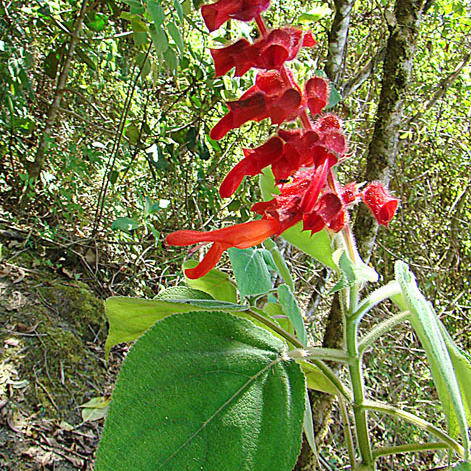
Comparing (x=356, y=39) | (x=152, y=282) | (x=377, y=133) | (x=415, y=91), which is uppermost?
(x=356, y=39)

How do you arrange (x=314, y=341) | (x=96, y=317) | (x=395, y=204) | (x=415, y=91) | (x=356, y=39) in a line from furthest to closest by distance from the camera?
(x=356, y=39), (x=415, y=91), (x=314, y=341), (x=96, y=317), (x=395, y=204)

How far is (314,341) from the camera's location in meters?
1.55

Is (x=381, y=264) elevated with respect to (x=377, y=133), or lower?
lower

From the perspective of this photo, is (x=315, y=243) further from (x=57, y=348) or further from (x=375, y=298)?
(x=57, y=348)

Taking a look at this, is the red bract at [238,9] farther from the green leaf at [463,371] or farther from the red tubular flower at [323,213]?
the green leaf at [463,371]

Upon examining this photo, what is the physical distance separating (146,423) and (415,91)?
1867mm

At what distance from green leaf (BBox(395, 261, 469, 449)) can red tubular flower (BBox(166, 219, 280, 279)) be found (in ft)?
0.36

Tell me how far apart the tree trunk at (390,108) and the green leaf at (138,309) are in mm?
560

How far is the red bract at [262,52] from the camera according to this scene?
0.33 m

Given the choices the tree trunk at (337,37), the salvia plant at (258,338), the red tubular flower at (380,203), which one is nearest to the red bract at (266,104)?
the salvia plant at (258,338)

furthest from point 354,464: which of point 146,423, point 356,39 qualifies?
point 356,39

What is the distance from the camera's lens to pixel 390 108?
0.88 metres

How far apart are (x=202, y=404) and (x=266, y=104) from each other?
0.70 feet

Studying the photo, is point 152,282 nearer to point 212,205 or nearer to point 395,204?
point 212,205
